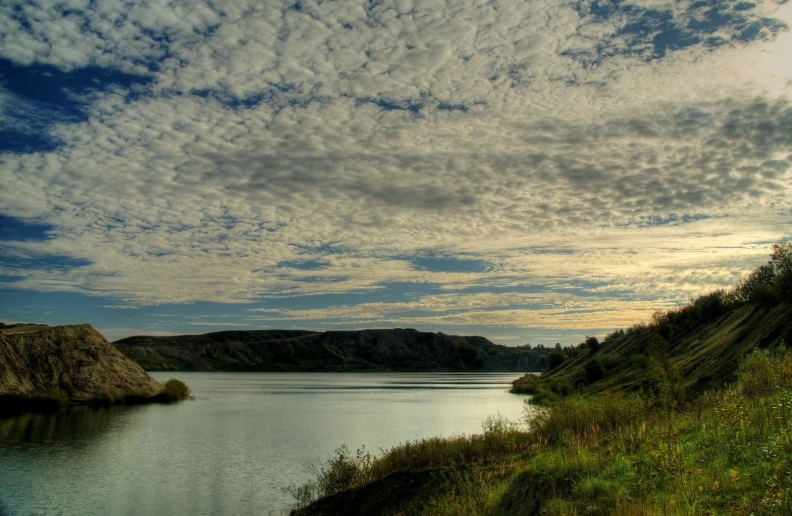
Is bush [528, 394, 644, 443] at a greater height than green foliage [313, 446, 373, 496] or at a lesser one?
greater

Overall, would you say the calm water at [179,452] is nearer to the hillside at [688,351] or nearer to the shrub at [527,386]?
the hillside at [688,351]

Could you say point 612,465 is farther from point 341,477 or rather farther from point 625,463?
point 341,477

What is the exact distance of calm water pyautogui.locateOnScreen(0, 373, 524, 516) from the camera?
24.2m

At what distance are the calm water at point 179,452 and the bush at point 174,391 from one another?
1246 centimetres

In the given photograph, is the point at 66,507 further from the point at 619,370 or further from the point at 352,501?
the point at 619,370

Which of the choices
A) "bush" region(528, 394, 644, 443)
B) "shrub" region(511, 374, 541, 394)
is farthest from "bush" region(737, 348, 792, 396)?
"shrub" region(511, 374, 541, 394)

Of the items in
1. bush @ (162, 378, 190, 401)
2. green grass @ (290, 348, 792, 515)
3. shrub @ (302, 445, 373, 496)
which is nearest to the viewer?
green grass @ (290, 348, 792, 515)

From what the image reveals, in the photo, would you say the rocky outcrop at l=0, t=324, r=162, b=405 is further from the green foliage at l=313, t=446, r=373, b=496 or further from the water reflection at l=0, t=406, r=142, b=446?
the green foliage at l=313, t=446, r=373, b=496

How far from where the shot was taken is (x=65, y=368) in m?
71.6

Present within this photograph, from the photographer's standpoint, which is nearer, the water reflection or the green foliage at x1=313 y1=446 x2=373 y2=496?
the green foliage at x1=313 y1=446 x2=373 y2=496

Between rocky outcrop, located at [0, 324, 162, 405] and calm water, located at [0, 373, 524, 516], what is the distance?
6.62m

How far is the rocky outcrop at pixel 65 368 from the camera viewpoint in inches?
2589

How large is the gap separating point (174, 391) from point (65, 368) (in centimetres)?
1515

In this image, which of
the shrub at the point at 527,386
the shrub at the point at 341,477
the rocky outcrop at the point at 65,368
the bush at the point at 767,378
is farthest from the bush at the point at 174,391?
the bush at the point at 767,378
